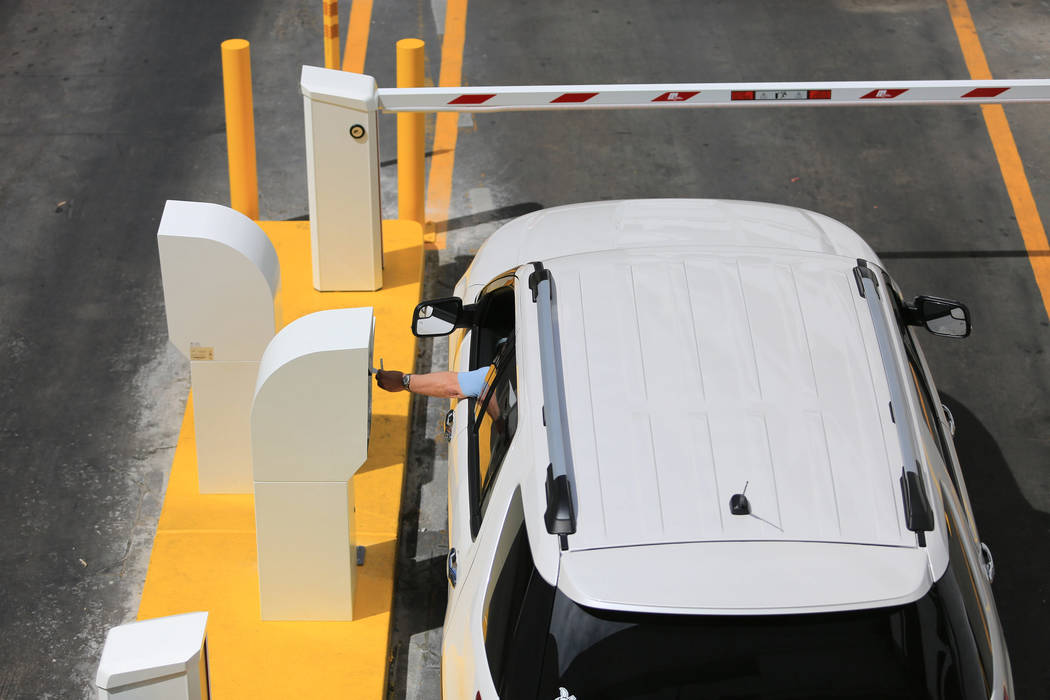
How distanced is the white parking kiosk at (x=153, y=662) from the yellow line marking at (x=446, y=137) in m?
5.16

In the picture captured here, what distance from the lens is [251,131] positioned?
25.0 feet

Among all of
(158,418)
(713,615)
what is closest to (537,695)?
(713,615)

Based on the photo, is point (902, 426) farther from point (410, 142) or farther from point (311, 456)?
point (410, 142)

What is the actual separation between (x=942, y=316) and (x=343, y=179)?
3485 millimetres

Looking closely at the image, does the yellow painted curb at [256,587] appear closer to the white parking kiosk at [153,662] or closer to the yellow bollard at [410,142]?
the yellow bollard at [410,142]

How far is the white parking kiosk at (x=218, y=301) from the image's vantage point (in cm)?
508

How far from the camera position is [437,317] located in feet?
17.5

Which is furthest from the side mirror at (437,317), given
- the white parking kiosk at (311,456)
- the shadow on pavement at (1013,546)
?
the shadow on pavement at (1013,546)

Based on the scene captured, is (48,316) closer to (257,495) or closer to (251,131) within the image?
(251,131)

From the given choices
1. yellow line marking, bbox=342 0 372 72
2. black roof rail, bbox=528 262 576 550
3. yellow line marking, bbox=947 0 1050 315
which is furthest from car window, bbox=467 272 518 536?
yellow line marking, bbox=342 0 372 72

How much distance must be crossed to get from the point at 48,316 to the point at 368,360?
12.5ft

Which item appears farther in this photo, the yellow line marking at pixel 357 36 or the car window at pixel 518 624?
the yellow line marking at pixel 357 36

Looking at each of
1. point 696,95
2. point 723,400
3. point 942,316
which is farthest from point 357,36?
point 723,400

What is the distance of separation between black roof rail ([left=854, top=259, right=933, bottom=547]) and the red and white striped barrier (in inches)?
97.9
